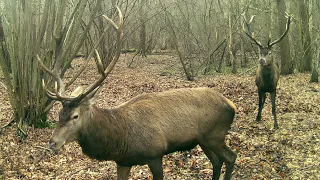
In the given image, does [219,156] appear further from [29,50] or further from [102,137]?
[29,50]

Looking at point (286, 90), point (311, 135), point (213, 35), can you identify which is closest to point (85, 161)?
point (311, 135)

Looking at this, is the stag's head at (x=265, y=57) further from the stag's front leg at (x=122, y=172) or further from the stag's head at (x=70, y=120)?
the stag's head at (x=70, y=120)

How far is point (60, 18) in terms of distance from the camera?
8422mm

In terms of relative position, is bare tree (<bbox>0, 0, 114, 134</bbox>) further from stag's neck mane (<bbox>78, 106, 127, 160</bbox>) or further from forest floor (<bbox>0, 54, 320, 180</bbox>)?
stag's neck mane (<bbox>78, 106, 127, 160</bbox>)

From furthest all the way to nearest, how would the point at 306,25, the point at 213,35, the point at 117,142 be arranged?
1. the point at 213,35
2. the point at 306,25
3. the point at 117,142

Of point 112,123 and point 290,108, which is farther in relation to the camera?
point 290,108

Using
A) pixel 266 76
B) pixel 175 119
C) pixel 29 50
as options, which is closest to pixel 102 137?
pixel 175 119

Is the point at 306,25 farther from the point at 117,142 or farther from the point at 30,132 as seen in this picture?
the point at 117,142

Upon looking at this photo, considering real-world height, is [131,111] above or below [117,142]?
above

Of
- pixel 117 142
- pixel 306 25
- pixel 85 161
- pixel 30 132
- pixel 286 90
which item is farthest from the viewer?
pixel 306 25

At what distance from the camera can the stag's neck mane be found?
473 cm

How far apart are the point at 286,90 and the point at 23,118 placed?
950cm

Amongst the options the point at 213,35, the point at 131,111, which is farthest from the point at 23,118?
the point at 213,35

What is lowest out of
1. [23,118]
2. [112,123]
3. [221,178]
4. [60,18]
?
[221,178]
